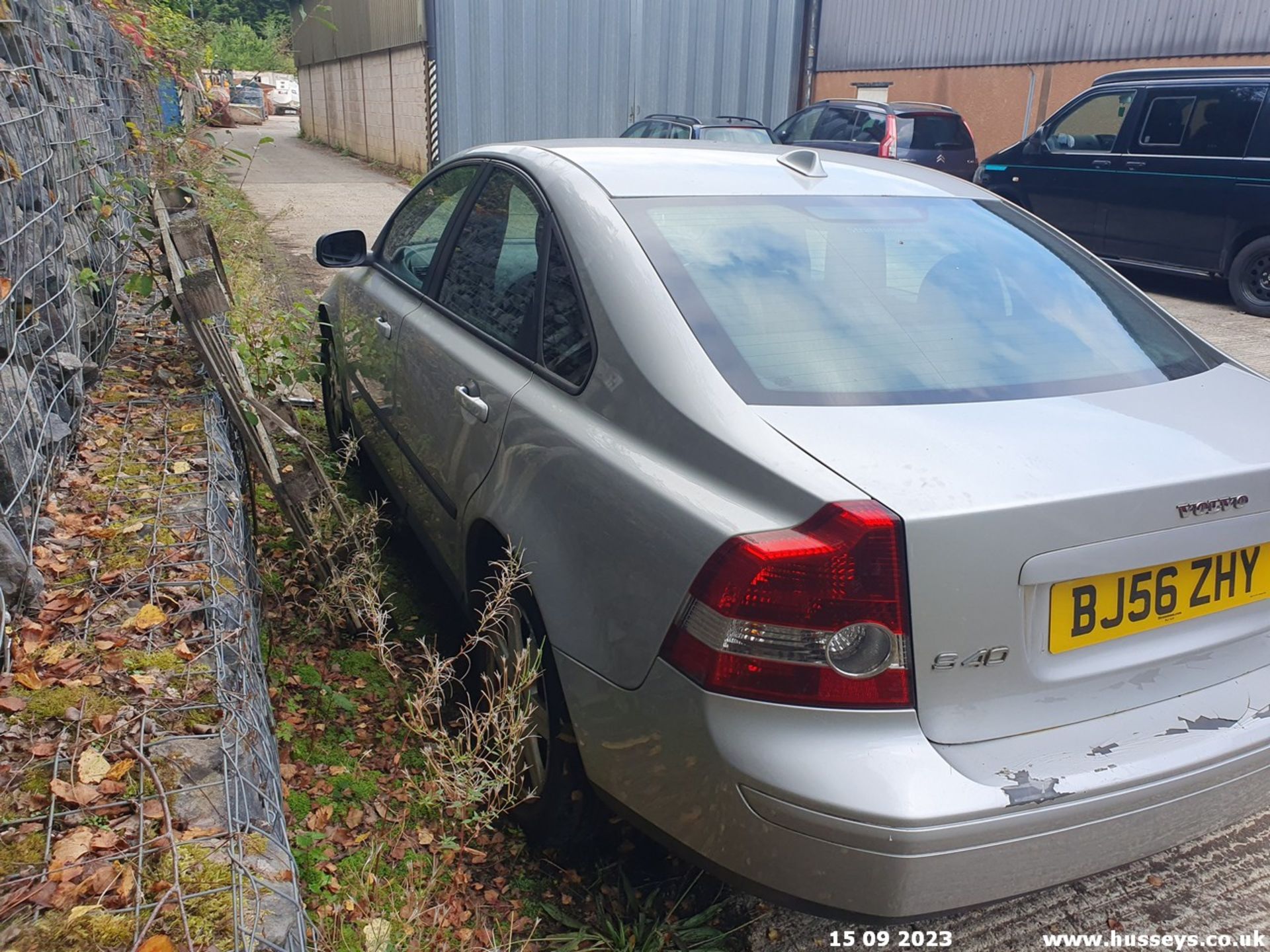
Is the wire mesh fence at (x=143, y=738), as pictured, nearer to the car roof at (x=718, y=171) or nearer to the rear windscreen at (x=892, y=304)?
the rear windscreen at (x=892, y=304)

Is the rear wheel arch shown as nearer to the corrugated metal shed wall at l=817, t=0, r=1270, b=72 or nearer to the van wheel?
the van wheel

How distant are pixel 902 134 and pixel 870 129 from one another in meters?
0.42

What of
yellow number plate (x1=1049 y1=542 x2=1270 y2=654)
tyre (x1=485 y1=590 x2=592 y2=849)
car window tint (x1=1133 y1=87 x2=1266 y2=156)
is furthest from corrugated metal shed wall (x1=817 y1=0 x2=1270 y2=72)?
tyre (x1=485 y1=590 x2=592 y2=849)

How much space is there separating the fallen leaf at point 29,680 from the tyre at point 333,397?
2424mm

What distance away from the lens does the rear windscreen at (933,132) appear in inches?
521

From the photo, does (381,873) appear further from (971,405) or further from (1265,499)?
(1265,499)

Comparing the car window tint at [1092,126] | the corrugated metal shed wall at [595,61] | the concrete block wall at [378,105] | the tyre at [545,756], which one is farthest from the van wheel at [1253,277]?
the concrete block wall at [378,105]

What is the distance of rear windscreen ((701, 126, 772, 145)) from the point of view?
13664mm

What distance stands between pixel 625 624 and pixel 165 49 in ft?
32.1

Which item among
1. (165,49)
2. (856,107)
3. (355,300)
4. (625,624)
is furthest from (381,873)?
(856,107)

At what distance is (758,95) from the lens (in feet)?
64.0

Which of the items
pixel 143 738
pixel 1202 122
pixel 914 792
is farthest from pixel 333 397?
pixel 1202 122

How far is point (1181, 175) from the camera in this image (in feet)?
31.4

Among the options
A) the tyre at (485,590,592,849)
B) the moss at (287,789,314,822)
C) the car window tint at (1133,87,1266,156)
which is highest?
the car window tint at (1133,87,1266,156)
